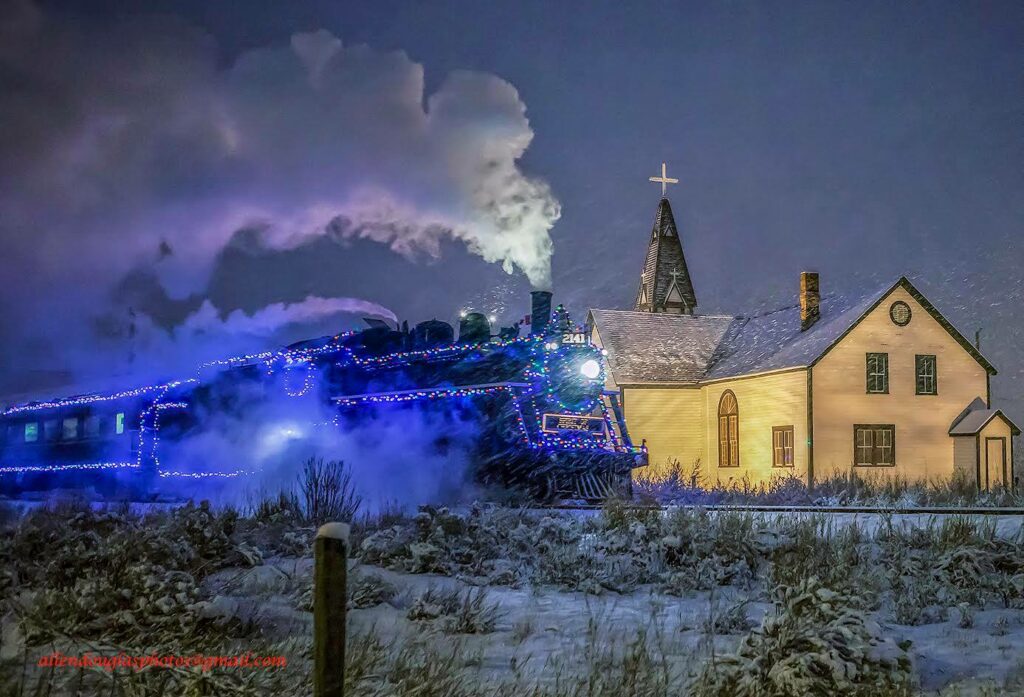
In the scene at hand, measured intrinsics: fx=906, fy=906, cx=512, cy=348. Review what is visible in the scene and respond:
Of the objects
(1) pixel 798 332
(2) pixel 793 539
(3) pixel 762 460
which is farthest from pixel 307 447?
(1) pixel 798 332

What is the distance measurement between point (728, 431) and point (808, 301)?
5.38m

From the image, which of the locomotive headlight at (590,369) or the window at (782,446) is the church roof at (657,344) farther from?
the locomotive headlight at (590,369)

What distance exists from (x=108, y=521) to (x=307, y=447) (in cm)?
769

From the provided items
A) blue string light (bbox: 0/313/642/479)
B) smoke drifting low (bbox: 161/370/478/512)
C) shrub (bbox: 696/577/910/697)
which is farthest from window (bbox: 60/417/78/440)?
shrub (bbox: 696/577/910/697)

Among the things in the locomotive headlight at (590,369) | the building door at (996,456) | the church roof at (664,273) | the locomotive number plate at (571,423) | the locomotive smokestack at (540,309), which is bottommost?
the building door at (996,456)

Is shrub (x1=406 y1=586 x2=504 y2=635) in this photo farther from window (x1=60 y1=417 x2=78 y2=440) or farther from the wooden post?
window (x1=60 y1=417 x2=78 y2=440)

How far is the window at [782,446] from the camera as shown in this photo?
28.8 meters

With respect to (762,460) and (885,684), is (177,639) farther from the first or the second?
(762,460)

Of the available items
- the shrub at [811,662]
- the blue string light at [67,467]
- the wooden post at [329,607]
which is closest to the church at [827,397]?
the blue string light at [67,467]

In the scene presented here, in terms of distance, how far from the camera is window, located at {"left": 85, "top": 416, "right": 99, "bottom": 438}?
2164cm

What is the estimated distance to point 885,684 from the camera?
5.08 metres

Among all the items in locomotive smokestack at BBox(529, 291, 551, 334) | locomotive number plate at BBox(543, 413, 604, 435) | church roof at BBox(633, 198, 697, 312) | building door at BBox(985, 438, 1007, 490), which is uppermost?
church roof at BBox(633, 198, 697, 312)

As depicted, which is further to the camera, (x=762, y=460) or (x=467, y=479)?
(x=762, y=460)

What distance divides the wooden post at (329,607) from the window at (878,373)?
28663mm
